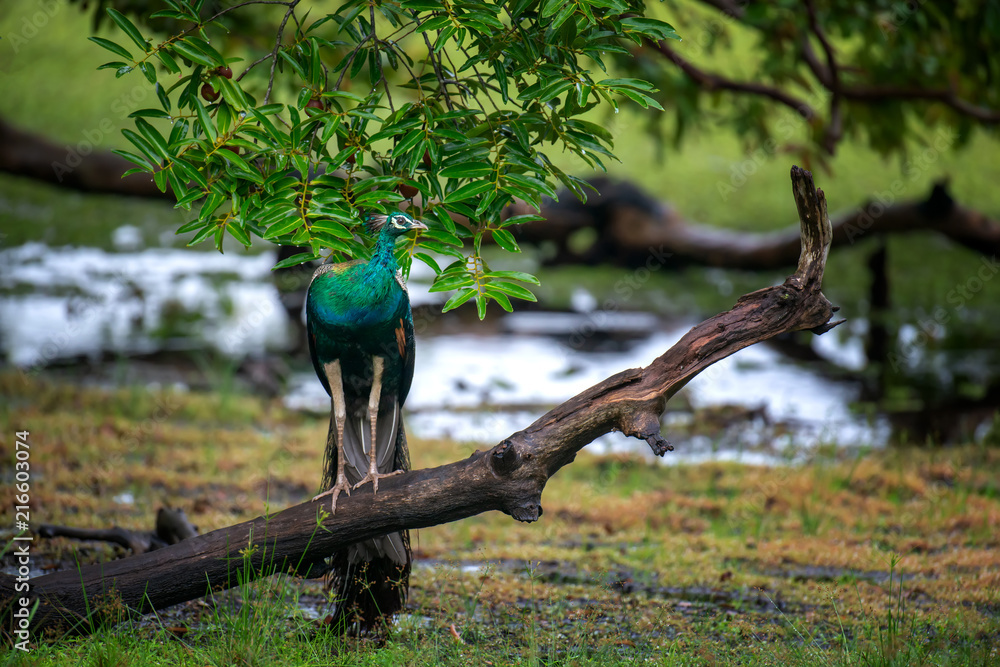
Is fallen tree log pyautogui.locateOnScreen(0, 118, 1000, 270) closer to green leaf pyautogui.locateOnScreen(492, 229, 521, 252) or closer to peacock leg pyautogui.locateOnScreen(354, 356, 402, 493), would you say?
peacock leg pyautogui.locateOnScreen(354, 356, 402, 493)

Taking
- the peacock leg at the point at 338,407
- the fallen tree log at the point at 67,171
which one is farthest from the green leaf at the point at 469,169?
the fallen tree log at the point at 67,171

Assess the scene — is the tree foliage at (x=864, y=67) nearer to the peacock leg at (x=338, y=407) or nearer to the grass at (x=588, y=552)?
the grass at (x=588, y=552)

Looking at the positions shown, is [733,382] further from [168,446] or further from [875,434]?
[168,446]

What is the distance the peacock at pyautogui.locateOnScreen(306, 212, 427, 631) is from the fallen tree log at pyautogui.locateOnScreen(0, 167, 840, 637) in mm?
155

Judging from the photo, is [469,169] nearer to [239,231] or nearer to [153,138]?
[239,231]

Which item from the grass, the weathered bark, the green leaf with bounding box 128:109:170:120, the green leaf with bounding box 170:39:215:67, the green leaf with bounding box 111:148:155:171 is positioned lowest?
the grass

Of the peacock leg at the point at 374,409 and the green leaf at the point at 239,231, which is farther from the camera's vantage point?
the peacock leg at the point at 374,409

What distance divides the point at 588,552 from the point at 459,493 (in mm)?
1760

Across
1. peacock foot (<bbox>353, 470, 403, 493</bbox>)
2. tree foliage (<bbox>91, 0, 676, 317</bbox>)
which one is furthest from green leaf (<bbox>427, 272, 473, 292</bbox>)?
peacock foot (<bbox>353, 470, 403, 493</bbox>)

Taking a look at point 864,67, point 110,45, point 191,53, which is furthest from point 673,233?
point 110,45

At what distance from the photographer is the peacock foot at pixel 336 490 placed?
10.8 ft

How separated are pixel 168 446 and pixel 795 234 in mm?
5634

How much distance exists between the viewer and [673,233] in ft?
28.7

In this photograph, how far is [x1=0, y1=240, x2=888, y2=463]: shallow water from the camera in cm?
730
